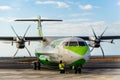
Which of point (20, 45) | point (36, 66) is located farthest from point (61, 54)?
point (20, 45)

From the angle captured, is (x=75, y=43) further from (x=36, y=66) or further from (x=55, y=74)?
(x=36, y=66)

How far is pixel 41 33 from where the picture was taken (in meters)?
37.2

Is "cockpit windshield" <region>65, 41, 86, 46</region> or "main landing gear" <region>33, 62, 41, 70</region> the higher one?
"cockpit windshield" <region>65, 41, 86, 46</region>

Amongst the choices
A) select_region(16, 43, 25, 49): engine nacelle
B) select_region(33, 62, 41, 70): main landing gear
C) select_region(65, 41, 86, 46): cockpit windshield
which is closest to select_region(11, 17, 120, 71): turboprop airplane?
select_region(65, 41, 86, 46): cockpit windshield

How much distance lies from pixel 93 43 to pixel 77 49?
24.8 feet

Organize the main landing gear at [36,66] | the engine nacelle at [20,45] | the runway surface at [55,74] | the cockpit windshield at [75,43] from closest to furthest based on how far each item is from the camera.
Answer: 1. the runway surface at [55,74]
2. the cockpit windshield at [75,43]
3. the main landing gear at [36,66]
4. the engine nacelle at [20,45]

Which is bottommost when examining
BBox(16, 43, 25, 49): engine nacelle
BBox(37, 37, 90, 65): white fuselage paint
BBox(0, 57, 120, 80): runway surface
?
BBox(0, 57, 120, 80): runway surface

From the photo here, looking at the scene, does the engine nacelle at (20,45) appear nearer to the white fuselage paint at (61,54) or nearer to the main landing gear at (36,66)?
the main landing gear at (36,66)

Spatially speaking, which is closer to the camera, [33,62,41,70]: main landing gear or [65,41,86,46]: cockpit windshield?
[65,41,86,46]: cockpit windshield

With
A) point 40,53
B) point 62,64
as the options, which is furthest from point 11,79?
point 40,53

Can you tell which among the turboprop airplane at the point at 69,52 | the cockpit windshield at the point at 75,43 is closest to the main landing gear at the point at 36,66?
the turboprop airplane at the point at 69,52

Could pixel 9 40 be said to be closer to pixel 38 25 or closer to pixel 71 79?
pixel 38 25

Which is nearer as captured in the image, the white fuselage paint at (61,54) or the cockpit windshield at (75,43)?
the white fuselage paint at (61,54)

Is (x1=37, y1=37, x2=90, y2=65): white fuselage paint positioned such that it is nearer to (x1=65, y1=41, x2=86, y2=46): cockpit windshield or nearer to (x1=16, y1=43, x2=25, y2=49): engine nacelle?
(x1=65, y1=41, x2=86, y2=46): cockpit windshield
